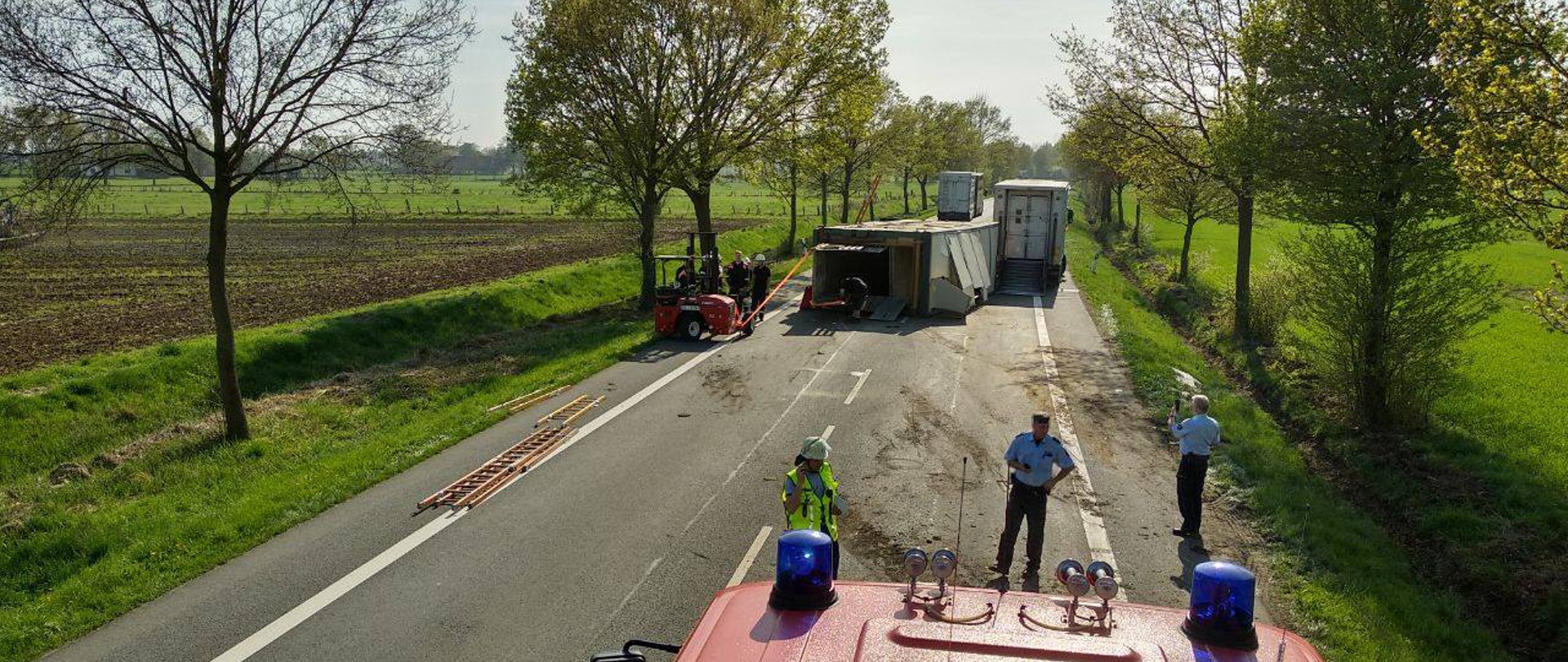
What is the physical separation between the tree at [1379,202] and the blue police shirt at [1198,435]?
7.07 meters

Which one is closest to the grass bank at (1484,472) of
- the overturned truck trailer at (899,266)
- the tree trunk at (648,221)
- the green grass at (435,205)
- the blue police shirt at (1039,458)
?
the blue police shirt at (1039,458)

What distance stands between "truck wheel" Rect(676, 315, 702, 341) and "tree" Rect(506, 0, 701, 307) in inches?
99.9

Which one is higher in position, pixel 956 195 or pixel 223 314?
pixel 956 195

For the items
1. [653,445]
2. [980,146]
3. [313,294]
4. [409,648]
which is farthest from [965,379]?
[980,146]

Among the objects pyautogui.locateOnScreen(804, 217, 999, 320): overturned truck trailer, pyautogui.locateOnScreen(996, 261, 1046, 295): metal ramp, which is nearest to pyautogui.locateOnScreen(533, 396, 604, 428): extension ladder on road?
pyautogui.locateOnScreen(804, 217, 999, 320): overturned truck trailer

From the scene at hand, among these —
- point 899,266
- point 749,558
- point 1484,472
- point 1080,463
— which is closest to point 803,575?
point 749,558

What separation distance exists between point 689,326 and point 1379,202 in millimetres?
13421

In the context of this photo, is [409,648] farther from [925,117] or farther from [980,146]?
[980,146]

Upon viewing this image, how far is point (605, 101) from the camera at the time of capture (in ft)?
76.7

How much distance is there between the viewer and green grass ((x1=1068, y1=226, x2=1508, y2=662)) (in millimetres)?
7711

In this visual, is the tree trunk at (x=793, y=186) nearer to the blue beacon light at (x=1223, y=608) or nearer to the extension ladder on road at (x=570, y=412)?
the extension ladder on road at (x=570, y=412)

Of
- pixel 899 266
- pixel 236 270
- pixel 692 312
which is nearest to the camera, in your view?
pixel 692 312

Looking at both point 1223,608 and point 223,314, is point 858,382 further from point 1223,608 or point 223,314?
point 1223,608

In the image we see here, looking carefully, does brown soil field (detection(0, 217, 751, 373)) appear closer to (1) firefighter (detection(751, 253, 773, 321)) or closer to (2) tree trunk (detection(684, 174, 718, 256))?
(2) tree trunk (detection(684, 174, 718, 256))
